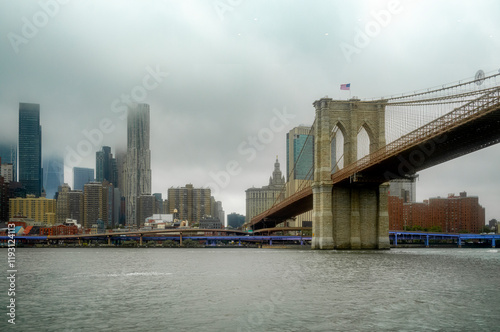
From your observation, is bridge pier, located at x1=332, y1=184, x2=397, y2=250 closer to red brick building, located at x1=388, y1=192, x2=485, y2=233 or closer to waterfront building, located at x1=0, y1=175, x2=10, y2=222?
red brick building, located at x1=388, y1=192, x2=485, y2=233

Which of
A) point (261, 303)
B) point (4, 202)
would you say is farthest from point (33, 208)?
point (261, 303)

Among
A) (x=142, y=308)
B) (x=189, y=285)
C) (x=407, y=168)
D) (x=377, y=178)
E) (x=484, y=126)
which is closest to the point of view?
(x=142, y=308)

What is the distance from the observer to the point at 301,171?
176125 mm

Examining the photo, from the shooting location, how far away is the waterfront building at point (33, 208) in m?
165

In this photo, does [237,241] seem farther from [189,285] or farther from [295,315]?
[295,315]

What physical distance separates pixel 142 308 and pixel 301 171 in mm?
161113

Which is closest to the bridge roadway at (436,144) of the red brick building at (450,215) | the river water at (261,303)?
the river water at (261,303)

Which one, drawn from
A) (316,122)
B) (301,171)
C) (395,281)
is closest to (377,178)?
(316,122)

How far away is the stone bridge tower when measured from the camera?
54531 mm

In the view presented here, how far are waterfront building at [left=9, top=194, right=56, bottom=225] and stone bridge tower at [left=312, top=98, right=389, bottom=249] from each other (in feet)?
430

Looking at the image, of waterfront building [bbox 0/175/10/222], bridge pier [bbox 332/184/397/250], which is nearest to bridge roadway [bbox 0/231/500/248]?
waterfront building [bbox 0/175/10/222]

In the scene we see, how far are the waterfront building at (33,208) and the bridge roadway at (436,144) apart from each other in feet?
451

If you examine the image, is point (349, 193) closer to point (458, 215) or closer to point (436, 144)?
point (436, 144)

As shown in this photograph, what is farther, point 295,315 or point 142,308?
point 142,308
